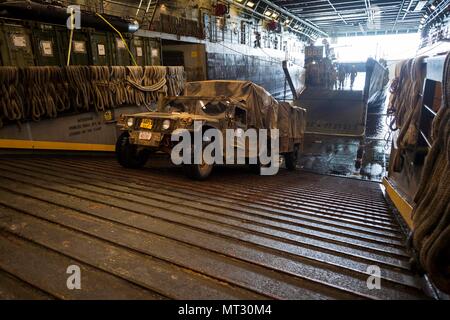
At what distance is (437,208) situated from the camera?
5.90 feet

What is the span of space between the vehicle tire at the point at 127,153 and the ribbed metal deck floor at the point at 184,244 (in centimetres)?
147

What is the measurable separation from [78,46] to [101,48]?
653mm

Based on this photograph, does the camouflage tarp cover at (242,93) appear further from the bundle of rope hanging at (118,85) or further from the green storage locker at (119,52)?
the green storage locker at (119,52)

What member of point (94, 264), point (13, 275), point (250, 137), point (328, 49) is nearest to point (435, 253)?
point (94, 264)

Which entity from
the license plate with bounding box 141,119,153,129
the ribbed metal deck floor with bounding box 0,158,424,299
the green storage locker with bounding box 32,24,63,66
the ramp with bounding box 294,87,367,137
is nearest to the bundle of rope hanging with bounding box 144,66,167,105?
the green storage locker with bounding box 32,24,63,66

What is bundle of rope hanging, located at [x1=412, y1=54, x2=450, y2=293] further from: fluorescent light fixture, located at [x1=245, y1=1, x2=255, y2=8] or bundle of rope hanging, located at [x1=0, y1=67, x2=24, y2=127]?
fluorescent light fixture, located at [x1=245, y1=1, x2=255, y2=8]

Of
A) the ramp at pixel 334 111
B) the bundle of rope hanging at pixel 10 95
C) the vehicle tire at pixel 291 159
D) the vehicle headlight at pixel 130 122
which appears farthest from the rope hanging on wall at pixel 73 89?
the ramp at pixel 334 111

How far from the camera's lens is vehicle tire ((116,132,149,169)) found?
5.52 metres

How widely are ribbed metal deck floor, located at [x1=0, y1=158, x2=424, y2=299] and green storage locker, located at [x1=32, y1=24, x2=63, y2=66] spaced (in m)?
3.77

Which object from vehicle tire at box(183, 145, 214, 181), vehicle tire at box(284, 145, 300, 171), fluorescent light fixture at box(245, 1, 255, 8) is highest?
fluorescent light fixture at box(245, 1, 255, 8)

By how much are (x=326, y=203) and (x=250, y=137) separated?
259 cm

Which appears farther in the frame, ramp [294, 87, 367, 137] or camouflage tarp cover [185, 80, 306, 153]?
ramp [294, 87, 367, 137]

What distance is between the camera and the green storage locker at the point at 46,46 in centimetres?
656

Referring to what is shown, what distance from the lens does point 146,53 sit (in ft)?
30.6
